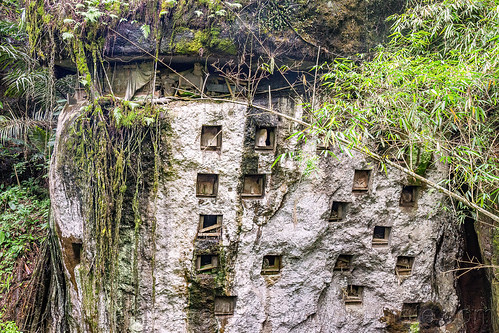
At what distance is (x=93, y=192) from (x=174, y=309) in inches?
86.8

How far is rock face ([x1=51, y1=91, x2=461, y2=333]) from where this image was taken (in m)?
5.32

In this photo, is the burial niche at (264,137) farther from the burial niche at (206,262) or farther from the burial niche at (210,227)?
the burial niche at (206,262)

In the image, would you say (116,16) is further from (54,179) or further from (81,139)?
(54,179)

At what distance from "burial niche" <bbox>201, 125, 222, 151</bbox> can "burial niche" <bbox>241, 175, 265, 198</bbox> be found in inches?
28.2

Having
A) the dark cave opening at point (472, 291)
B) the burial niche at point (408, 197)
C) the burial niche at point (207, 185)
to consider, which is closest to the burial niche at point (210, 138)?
the burial niche at point (207, 185)

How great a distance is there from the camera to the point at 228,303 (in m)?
5.64

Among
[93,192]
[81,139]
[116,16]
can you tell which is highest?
[116,16]

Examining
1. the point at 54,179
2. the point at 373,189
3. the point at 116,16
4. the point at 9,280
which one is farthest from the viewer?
the point at 9,280

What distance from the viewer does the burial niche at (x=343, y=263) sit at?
6.01m

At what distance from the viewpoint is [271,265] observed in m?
5.82

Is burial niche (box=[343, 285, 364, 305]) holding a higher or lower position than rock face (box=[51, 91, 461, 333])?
lower

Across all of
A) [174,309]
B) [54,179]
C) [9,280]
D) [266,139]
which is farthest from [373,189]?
[9,280]

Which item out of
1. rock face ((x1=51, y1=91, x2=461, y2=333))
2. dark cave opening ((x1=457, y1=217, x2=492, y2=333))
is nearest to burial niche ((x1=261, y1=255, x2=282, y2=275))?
rock face ((x1=51, y1=91, x2=461, y2=333))

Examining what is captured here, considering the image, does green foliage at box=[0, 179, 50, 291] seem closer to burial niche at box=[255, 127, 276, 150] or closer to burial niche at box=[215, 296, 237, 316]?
burial niche at box=[215, 296, 237, 316]
